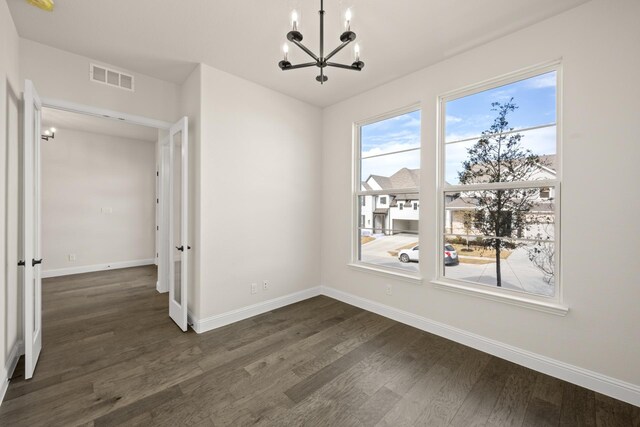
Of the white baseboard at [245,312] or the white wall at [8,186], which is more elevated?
the white wall at [8,186]

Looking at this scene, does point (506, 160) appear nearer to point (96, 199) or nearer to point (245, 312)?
point (245, 312)

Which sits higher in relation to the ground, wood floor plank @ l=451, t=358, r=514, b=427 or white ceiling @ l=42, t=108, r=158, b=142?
white ceiling @ l=42, t=108, r=158, b=142

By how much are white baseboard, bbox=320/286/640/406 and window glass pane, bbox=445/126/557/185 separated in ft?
5.11

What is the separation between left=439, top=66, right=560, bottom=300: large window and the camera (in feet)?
7.81

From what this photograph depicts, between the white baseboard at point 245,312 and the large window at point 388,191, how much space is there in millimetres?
1016

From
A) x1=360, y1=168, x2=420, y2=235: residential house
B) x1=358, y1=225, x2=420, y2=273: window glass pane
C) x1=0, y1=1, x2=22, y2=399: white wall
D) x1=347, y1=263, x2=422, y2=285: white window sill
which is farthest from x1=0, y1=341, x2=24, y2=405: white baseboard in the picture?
x1=360, y1=168, x2=420, y2=235: residential house

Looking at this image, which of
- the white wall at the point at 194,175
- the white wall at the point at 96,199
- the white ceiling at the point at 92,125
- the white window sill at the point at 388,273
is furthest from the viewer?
the white wall at the point at 96,199

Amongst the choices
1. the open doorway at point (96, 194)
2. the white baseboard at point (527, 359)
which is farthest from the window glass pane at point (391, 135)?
the open doorway at point (96, 194)

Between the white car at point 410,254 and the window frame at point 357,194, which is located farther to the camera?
the window frame at point 357,194

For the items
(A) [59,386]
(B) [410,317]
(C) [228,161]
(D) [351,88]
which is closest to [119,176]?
(C) [228,161]

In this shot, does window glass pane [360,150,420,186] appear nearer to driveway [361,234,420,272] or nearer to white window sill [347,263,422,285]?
driveway [361,234,420,272]

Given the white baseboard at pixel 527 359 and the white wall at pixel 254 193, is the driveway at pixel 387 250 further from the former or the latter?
the white wall at pixel 254 193

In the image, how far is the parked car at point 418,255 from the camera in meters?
2.96

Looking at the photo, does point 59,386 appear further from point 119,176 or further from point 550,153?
point 119,176
